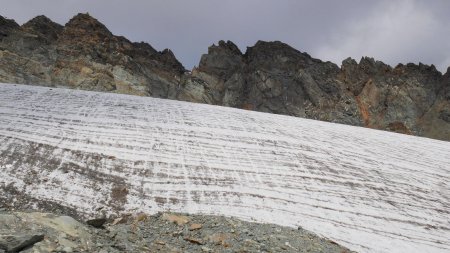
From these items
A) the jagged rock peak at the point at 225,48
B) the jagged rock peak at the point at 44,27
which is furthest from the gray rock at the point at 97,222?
the jagged rock peak at the point at 225,48

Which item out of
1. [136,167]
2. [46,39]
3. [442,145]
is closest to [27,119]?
[136,167]

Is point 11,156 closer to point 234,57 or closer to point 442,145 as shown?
point 442,145

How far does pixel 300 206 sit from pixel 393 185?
2.17 m

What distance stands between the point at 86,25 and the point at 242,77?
1874cm

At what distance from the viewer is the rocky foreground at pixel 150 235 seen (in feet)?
12.9

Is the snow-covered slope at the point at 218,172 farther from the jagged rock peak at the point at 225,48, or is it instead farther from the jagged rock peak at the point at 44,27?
the jagged rock peak at the point at 225,48

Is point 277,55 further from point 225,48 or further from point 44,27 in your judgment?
point 44,27

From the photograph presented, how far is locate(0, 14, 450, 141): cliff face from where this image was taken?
41000mm

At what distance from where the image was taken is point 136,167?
6055 mm

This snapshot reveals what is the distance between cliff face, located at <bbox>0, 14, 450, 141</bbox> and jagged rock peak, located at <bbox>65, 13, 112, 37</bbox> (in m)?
0.11

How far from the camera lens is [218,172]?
6391 mm

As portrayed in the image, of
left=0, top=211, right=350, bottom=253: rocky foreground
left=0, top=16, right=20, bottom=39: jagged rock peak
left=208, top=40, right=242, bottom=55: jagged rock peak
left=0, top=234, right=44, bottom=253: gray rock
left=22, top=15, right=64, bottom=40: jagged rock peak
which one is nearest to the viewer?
left=0, top=234, right=44, bottom=253: gray rock

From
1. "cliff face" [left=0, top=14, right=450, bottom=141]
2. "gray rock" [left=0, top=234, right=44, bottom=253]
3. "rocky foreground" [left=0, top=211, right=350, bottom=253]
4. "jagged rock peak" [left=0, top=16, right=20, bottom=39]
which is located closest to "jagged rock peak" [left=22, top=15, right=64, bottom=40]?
"cliff face" [left=0, top=14, right=450, bottom=141]

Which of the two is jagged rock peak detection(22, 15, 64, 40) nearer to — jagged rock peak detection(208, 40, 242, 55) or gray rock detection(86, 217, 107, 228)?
jagged rock peak detection(208, 40, 242, 55)
